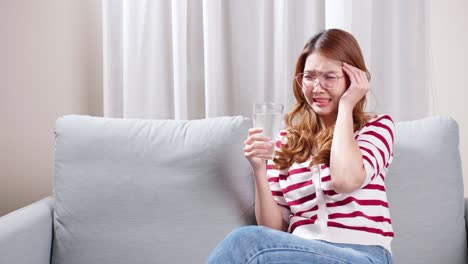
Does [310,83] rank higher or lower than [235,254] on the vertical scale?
higher

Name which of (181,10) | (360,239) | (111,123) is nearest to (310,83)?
(360,239)

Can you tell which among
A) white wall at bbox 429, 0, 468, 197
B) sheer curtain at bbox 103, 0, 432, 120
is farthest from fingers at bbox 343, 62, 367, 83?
white wall at bbox 429, 0, 468, 197

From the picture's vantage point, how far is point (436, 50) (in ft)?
7.65

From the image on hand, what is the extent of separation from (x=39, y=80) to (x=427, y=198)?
5.06 feet

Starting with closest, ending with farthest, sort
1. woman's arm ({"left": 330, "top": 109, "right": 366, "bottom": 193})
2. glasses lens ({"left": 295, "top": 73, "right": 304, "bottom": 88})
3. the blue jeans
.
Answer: the blue jeans → woman's arm ({"left": 330, "top": 109, "right": 366, "bottom": 193}) → glasses lens ({"left": 295, "top": 73, "right": 304, "bottom": 88})

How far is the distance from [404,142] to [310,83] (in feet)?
1.37

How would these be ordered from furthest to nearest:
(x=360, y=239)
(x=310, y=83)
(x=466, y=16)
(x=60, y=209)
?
(x=466, y=16) → (x=60, y=209) → (x=310, y=83) → (x=360, y=239)

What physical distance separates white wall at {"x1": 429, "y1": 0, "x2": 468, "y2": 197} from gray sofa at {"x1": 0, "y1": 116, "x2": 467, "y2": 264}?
1.89ft

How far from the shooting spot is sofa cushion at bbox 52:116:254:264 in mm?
1721

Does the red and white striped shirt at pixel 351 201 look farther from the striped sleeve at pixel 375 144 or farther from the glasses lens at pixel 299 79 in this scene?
the glasses lens at pixel 299 79

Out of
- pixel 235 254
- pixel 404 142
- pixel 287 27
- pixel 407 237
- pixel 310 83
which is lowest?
pixel 407 237

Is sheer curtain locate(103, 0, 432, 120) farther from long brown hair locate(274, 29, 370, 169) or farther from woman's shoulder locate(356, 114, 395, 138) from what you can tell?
woman's shoulder locate(356, 114, 395, 138)

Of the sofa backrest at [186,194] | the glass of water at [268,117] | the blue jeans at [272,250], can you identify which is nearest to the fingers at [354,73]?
the glass of water at [268,117]

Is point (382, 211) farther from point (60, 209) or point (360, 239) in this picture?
point (60, 209)
